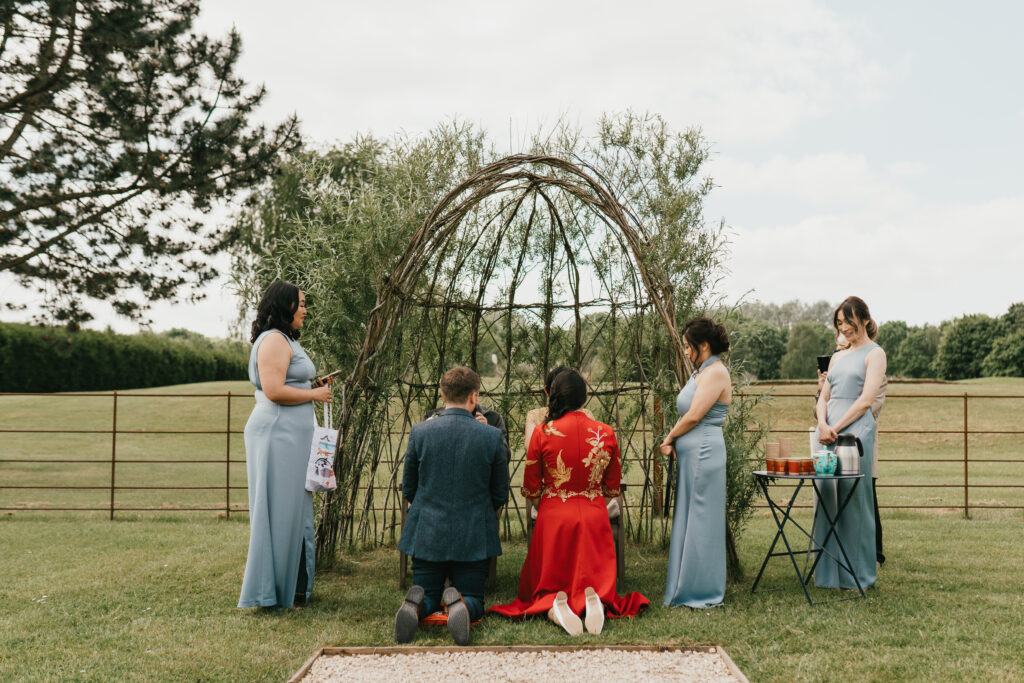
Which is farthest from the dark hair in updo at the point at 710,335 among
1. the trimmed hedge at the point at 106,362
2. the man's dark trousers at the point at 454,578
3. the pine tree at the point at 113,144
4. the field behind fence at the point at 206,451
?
the trimmed hedge at the point at 106,362

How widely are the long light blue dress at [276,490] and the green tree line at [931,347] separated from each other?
97.2 feet

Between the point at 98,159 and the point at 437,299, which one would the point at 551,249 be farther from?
the point at 98,159

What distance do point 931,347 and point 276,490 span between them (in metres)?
46.9

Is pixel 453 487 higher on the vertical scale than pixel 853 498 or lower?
higher

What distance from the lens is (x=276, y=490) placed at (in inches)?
157

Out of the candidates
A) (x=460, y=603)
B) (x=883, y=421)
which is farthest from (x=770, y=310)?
(x=460, y=603)

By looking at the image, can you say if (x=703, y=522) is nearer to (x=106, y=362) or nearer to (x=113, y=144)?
(x=113, y=144)

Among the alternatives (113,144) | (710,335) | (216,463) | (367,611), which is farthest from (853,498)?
(216,463)

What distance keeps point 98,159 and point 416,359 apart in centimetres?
489

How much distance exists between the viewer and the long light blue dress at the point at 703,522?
408 centimetres

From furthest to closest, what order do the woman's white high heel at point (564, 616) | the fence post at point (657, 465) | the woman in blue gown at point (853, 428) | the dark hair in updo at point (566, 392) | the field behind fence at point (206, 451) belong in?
the field behind fence at point (206, 451) → the fence post at point (657, 465) → the woman in blue gown at point (853, 428) → the dark hair in updo at point (566, 392) → the woman's white high heel at point (564, 616)

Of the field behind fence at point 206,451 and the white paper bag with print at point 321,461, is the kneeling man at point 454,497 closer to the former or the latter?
the white paper bag with print at point 321,461

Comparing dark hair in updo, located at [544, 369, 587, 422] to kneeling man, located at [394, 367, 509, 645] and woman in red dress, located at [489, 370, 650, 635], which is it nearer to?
woman in red dress, located at [489, 370, 650, 635]

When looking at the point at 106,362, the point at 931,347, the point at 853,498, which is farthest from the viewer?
the point at 931,347
